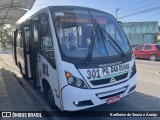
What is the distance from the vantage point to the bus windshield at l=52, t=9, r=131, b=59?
16.2 feet

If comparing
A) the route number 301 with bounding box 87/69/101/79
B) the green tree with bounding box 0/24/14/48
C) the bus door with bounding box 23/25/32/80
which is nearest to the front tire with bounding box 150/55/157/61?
the bus door with bounding box 23/25/32/80

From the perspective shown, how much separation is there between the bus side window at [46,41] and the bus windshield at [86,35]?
35 cm

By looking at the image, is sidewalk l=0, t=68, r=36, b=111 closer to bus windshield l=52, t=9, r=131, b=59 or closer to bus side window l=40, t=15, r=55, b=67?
bus side window l=40, t=15, r=55, b=67

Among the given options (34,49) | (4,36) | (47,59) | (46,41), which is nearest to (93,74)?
(47,59)

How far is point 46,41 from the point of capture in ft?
18.2

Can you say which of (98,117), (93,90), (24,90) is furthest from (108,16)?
(24,90)

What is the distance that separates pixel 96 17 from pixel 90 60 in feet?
4.63

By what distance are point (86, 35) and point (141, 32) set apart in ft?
133

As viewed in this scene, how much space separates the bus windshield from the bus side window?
346mm

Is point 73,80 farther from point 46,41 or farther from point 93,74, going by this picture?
point 46,41

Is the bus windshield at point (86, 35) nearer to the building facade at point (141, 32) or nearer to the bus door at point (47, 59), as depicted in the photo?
the bus door at point (47, 59)

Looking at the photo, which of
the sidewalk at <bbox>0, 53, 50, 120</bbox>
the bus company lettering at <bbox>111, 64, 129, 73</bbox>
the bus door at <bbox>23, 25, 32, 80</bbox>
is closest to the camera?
the bus company lettering at <bbox>111, 64, 129, 73</bbox>

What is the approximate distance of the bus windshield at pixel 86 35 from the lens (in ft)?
16.2

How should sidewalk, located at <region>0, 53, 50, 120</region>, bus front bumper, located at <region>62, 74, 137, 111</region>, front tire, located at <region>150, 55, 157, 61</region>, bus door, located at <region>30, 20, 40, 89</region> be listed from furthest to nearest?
front tire, located at <region>150, 55, 157, 61</region>
bus door, located at <region>30, 20, 40, 89</region>
sidewalk, located at <region>0, 53, 50, 120</region>
bus front bumper, located at <region>62, 74, 137, 111</region>
